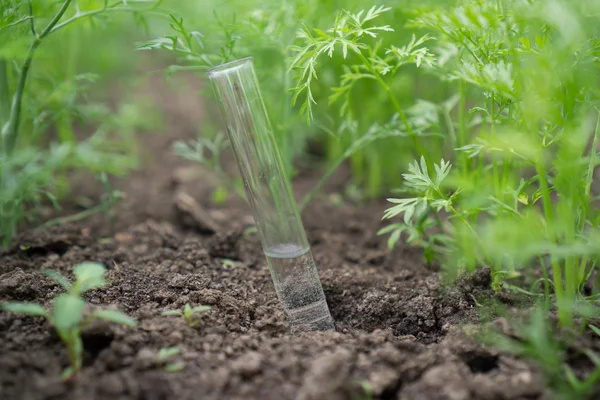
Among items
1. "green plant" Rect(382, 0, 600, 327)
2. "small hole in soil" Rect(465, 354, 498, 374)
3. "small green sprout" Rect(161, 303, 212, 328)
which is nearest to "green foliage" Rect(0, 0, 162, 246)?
"small green sprout" Rect(161, 303, 212, 328)

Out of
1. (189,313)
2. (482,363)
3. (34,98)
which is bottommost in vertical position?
(482,363)

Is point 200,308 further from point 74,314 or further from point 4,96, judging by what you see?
point 4,96

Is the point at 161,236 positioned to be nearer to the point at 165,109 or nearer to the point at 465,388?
the point at 465,388

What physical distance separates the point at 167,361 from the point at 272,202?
538mm

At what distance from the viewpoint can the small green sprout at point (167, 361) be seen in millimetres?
1240

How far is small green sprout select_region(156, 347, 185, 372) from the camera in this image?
4.07ft

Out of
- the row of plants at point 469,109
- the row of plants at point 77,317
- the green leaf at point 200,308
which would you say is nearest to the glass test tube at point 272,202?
the row of plants at point 469,109

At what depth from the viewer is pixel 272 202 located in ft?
5.13

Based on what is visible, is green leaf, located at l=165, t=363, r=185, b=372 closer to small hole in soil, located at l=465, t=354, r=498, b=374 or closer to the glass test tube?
the glass test tube

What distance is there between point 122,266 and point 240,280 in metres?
0.41

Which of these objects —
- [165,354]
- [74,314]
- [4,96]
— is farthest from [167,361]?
[4,96]

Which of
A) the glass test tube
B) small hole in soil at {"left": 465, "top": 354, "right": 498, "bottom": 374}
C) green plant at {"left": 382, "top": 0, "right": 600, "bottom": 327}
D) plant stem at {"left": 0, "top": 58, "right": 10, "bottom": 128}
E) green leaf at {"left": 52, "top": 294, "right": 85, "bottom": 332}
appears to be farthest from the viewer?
plant stem at {"left": 0, "top": 58, "right": 10, "bottom": 128}

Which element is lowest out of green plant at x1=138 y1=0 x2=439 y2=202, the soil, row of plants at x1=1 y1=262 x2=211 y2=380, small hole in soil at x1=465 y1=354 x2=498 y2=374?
small hole in soil at x1=465 y1=354 x2=498 y2=374

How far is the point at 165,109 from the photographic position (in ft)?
13.3
